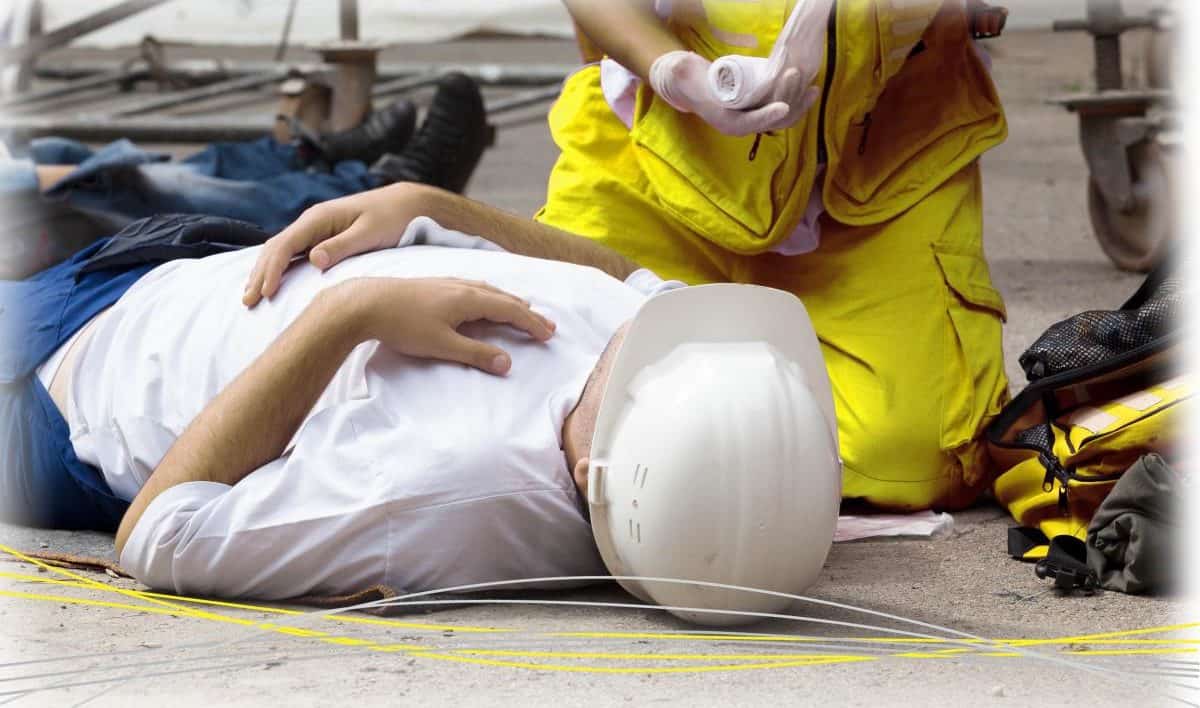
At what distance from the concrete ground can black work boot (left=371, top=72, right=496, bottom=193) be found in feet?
6.61

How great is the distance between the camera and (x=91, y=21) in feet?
17.5

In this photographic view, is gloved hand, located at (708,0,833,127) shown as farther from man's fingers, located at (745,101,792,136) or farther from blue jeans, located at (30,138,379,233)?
blue jeans, located at (30,138,379,233)

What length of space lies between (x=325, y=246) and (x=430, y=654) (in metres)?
0.62

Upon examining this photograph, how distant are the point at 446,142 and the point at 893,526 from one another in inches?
83.3

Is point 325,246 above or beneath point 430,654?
above

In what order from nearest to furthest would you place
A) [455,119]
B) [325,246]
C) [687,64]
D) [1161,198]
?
[325,246] < [687,64] < [1161,198] < [455,119]

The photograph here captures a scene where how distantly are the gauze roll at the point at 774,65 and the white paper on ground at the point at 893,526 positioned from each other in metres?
0.63

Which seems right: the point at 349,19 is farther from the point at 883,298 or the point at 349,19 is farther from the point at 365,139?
the point at 883,298

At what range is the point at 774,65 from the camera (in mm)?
2367

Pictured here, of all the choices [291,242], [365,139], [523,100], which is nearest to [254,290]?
[291,242]

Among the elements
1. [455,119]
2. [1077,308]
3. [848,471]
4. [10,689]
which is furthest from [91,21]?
[10,689]

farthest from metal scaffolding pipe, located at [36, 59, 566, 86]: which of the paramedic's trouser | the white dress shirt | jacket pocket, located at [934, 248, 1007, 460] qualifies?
the white dress shirt

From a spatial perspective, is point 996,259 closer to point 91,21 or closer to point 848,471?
point 848,471

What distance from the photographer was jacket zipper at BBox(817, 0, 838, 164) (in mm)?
2525
